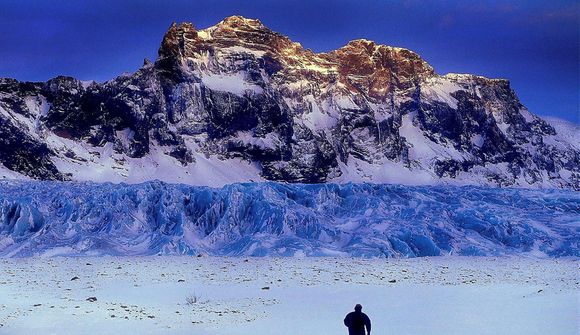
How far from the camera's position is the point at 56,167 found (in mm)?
118688

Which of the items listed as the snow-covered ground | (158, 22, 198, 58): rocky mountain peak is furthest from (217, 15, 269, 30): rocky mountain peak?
the snow-covered ground

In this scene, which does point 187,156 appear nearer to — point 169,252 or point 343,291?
point 169,252

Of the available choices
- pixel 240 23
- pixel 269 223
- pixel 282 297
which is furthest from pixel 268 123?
pixel 282 297

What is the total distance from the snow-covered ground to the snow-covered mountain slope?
5.36m

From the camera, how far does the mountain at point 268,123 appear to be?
131 m

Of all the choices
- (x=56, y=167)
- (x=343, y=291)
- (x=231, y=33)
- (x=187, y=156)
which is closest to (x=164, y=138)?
(x=187, y=156)

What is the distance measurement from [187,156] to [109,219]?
10443cm

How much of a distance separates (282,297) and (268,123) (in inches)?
5526

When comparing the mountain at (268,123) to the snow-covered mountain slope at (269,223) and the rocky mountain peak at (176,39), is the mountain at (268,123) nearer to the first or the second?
the rocky mountain peak at (176,39)

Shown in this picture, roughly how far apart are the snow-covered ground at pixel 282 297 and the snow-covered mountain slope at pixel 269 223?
5361mm

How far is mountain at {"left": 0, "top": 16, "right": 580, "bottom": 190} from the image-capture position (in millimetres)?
131250

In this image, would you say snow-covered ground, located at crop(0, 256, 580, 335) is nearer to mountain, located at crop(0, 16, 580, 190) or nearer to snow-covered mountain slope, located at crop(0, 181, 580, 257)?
snow-covered mountain slope, located at crop(0, 181, 580, 257)

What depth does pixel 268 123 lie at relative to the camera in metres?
157

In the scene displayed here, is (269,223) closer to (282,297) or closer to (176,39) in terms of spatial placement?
(282,297)
